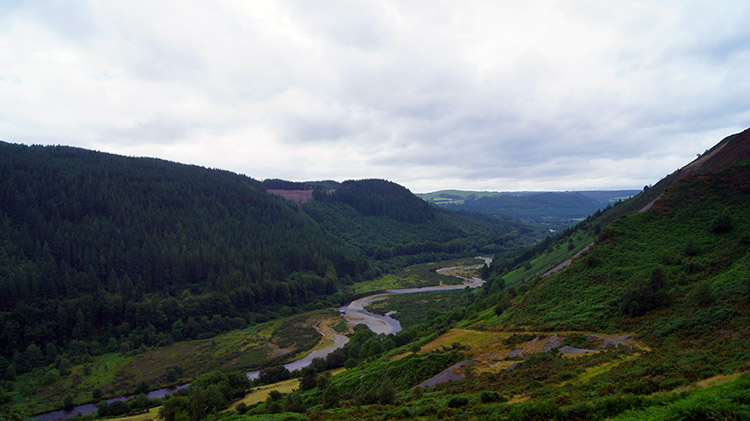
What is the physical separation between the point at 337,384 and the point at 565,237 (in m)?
108

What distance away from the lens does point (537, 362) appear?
34.7 metres

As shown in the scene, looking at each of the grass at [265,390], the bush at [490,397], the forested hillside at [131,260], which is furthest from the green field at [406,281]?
the bush at [490,397]

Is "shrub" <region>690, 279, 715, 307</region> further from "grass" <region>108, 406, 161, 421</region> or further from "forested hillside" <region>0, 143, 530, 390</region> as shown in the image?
"forested hillside" <region>0, 143, 530, 390</region>

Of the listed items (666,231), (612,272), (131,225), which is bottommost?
(612,272)

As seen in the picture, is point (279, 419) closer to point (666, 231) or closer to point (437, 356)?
point (437, 356)

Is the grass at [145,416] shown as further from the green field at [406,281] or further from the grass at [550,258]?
the green field at [406,281]

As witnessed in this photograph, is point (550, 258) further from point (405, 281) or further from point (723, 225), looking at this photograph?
point (405, 281)

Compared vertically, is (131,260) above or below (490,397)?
above

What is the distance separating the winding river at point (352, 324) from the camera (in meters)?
62.2

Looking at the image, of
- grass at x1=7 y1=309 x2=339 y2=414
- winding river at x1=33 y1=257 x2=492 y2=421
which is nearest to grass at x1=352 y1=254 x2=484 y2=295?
winding river at x1=33 y1=257 x2=492 y2=421

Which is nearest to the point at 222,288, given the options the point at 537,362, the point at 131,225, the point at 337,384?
the point at 131,225

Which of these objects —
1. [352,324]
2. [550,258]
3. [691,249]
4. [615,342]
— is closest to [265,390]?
[352,324]

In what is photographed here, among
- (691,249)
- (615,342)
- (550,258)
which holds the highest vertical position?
(691,249)

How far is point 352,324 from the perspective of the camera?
110 metres
